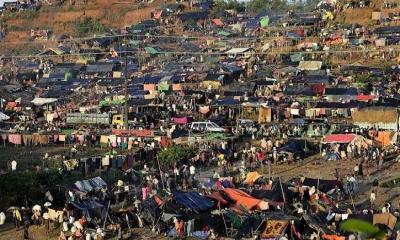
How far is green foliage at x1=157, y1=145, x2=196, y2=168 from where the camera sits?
2059cm

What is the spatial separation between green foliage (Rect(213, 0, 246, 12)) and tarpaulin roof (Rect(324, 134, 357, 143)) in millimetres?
37863

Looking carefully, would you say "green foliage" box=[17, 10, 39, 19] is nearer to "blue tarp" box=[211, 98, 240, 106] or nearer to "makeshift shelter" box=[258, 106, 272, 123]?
"blue tarp" box=[211, 98, 240, 106]

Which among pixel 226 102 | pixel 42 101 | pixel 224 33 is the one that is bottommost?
pixel 42 101

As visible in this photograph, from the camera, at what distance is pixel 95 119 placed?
2889 centimetres

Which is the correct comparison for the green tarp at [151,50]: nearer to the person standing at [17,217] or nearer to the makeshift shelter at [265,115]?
the makeshift shelter at [265,115]

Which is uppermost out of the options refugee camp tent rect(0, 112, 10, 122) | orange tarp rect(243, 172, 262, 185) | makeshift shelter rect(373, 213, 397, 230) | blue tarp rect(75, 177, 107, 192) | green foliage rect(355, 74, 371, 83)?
makeshift shelter rect(373, 213, 397, 230)

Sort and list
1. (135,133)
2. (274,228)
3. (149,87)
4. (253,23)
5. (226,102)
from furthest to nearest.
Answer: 1. (253,23)
2. (149,87)
3. (226,102)
4. (135,133)
5. (274,228)

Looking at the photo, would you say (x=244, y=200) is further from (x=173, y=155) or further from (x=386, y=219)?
(x=173, y=155)

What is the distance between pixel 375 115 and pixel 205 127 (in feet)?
21.4

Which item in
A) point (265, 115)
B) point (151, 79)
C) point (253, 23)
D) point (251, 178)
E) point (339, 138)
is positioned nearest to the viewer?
point (251, 178)

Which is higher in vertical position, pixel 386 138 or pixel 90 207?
pixel 90 207

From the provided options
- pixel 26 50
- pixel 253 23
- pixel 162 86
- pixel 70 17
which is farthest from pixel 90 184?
pixel 70 17

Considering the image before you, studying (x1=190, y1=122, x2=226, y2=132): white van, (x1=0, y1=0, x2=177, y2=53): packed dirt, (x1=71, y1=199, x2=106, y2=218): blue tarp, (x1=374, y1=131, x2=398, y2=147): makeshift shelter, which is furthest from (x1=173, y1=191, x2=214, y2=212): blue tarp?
(x1=0, y1=0, x2=177, y2=53): packed dirt

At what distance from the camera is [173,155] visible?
2088 centimetres
